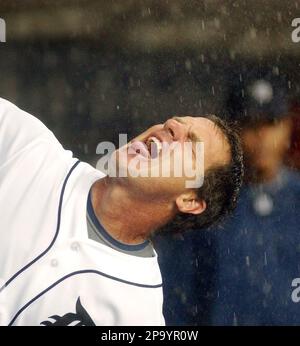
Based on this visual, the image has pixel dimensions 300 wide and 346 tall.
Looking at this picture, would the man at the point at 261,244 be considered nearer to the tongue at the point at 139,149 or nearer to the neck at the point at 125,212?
the neck at the point at 125,212

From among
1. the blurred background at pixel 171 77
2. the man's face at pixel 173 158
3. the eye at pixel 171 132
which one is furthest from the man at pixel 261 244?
the eye at pixel 171 132

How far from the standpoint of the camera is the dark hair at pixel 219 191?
74.1 inches

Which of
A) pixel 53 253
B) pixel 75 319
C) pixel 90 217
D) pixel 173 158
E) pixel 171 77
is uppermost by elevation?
pixel 171 77

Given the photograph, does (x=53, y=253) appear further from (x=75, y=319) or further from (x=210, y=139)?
(x=210, y=139)

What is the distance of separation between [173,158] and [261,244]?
0.39 m

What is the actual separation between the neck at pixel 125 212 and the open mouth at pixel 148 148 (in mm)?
119

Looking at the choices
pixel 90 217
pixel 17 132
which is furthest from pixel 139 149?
pixel 17 132

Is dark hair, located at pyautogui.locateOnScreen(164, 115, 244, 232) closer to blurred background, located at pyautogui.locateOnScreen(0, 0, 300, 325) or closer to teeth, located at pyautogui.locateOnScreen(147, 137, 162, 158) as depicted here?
blurred background, located at pyautogui.locateOnScreen(0, 0, 300, 325)

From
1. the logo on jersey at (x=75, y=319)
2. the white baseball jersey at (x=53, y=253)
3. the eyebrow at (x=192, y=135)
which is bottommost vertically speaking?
the logo on jersey at (x=75, y=319)

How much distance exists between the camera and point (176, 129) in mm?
1909

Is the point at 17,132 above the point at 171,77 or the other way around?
the other way around

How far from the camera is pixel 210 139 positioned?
188cm

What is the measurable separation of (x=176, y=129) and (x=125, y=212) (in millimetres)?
306

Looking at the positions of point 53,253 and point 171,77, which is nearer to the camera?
point 53,253
